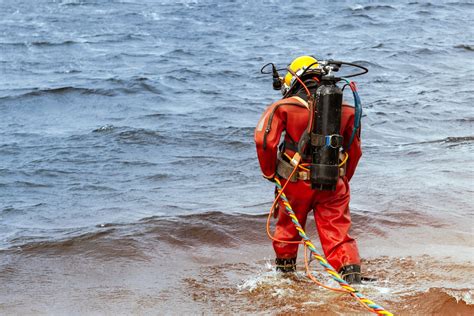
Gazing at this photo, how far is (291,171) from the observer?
17.7ft

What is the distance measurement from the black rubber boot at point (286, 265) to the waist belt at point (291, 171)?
0.77 metres

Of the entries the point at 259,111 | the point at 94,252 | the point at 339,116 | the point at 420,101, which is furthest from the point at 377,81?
the point at 339,116

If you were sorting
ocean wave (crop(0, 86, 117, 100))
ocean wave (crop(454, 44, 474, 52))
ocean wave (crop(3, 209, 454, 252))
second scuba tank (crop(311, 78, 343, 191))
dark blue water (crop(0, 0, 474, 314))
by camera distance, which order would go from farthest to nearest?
ocean wave (crop(454, 44, 474, 52)) → ocean wave (crop(0, 86, 117, 100)) → dark blue water (crop(0, 0, 474, 314)) → ocean wave (crop(3, 209, 454, 252)) → second scuba tank (crop(311, 78, 343, 191))

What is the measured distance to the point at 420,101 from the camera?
1411 centimetres

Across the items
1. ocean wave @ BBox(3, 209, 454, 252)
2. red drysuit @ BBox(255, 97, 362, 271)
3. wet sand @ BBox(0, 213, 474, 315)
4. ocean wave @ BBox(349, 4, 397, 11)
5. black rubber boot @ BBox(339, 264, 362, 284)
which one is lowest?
ocean wave @ BBox(349, 4, 397, 11)

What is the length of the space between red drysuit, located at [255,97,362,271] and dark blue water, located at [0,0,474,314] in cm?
144

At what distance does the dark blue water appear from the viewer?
859 centimetres

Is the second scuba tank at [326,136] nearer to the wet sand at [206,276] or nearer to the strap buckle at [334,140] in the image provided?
the strap buckle at [334,140]

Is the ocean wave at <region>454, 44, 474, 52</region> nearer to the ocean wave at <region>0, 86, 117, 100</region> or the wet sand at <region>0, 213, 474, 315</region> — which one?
the ocean wave at <region>0, 86, 117, 100</region>

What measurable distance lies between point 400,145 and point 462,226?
4.06 meters

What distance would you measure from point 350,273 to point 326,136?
0.98 meters

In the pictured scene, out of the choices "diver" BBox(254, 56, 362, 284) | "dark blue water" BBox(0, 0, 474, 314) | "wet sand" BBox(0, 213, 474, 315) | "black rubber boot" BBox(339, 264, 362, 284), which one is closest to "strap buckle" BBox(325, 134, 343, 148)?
"diver" BBox(254, 56, 362, 284)

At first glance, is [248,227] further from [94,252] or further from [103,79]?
[103,79]

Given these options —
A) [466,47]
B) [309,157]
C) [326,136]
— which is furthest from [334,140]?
[466,47]
